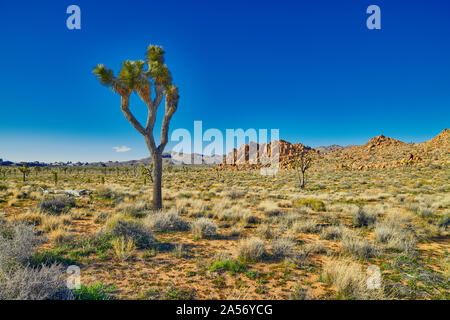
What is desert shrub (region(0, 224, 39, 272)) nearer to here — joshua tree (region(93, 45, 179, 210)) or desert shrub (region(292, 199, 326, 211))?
joshua tree (region(93, 45, 179, 210))

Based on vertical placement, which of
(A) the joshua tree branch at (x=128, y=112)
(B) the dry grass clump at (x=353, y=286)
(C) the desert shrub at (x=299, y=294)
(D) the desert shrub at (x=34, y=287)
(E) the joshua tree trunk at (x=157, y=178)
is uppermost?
(A) the joshua tree branch at (x=128, y=112)

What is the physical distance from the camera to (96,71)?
29.3ft

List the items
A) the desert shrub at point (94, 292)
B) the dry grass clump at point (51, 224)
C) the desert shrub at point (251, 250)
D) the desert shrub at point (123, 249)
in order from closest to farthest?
1. the desert shrub at point (94, 292)
2. the desert shrub at point (123, 249)
3. the desert shrub at point (251, 250)
4. the dry grass clump at point (51, 224)

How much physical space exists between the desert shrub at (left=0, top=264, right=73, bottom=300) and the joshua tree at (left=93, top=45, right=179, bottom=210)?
705 centimetres

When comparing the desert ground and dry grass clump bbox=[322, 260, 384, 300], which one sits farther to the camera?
the desert ground

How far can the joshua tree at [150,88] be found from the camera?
8945 millimetres

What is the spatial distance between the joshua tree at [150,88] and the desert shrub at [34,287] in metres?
7.05

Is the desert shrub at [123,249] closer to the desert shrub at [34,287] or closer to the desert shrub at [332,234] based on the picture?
the desert shrub at [34,287]

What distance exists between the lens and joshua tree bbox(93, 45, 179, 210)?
8945 millimetres

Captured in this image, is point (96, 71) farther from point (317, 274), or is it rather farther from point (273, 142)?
point (273, 142)

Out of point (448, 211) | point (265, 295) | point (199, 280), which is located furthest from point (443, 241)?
point (199, 280)

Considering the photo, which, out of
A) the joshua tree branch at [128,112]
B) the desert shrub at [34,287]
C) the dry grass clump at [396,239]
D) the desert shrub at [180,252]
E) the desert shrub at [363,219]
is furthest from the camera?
the joshua tree branch at [128,112]

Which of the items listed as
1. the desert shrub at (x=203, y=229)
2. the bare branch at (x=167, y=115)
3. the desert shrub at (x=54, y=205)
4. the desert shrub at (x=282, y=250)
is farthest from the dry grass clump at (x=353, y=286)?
the desert shrub at (x=54, y=205)

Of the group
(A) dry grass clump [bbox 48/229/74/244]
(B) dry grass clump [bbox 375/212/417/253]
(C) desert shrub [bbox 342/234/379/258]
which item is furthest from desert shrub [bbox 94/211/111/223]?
(B) dry grass clump [bbox 375/212/417/253]
